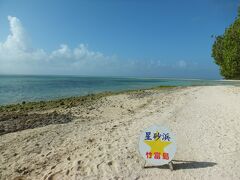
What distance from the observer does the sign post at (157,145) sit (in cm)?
591

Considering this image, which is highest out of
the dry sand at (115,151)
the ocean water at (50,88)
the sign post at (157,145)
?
the sign post at (157,145)

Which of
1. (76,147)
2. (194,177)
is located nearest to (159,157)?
(194,177)

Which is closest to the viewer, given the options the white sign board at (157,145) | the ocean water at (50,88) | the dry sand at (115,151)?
the dry sand at (115,151)

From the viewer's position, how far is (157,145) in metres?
5.94

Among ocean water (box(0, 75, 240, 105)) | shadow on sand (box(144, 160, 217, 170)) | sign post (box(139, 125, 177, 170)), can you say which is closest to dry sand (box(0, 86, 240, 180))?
shadow on sand (box(144, 160, 217, 170))

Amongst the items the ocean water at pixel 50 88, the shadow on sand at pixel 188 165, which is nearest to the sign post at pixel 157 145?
the shadow on sand at pixel 188 165

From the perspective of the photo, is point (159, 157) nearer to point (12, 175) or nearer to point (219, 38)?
point (12, 175)

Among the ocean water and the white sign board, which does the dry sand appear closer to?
the white sign board

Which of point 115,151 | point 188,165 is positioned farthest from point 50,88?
point 188,165

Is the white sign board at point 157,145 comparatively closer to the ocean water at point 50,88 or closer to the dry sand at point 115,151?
the dry sand at point 115,151

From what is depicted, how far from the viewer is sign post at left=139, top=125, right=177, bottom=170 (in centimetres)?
591

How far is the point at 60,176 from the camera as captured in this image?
18.8 ft

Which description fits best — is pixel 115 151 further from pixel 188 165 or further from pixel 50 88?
pixel 50 88

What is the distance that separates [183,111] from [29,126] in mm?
9121
